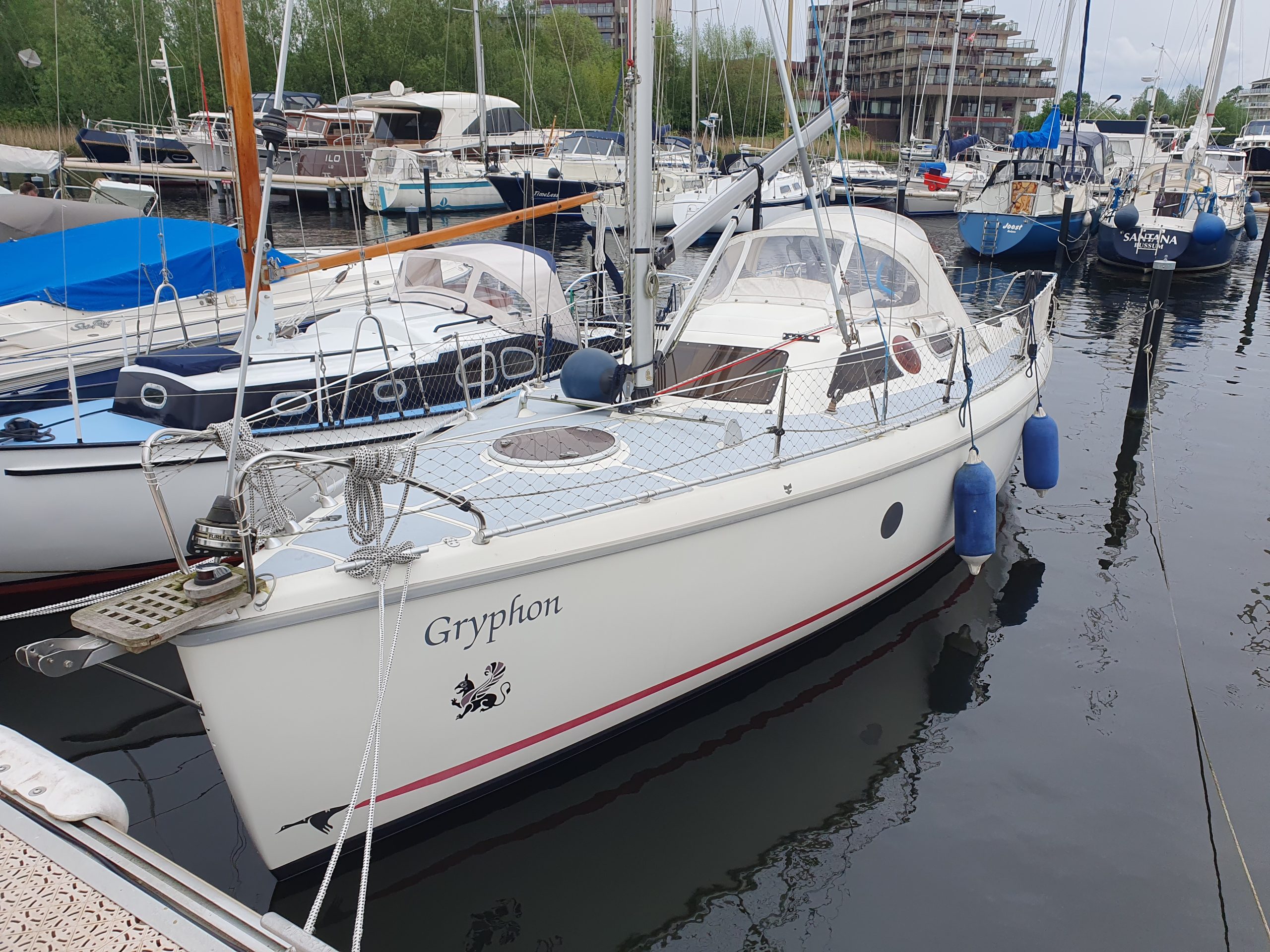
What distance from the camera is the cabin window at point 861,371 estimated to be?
6.02 m

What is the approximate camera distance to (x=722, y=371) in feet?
19.8

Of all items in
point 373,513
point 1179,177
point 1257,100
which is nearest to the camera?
point 373,513

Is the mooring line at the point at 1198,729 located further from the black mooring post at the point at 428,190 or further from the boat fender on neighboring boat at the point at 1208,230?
the black mooring post at the point at 428,190

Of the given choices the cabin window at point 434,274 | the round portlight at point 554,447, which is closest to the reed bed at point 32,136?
the cabin window at point 434,274

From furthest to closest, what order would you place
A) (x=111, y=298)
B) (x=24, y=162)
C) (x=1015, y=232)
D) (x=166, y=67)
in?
1. (x=1015, y=232)
2. (x=24, y=162)
3. (x=166, y=67)
4. (x=111, y=298)

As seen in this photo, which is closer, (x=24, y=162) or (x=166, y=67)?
(x=166, y=67)

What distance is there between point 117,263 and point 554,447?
7.36m

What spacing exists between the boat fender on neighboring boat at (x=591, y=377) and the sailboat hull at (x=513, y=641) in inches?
46.5

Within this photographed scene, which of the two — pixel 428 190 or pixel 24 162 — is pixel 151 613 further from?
pixel 428 190

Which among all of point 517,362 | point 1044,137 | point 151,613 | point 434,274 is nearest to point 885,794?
point 151,613

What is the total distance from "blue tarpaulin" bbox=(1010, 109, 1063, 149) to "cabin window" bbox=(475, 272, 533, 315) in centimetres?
2035

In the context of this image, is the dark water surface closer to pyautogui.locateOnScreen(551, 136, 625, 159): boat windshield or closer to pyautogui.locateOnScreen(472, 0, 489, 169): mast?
pyautogui.locateOnScreen(472, 0, 489, 169): mast

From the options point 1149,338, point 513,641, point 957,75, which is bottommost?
point 513,641

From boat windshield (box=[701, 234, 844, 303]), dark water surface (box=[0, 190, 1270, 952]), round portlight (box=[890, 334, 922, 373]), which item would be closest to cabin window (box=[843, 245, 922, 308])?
boat windshield (box=[701, 234, 844, 303])
